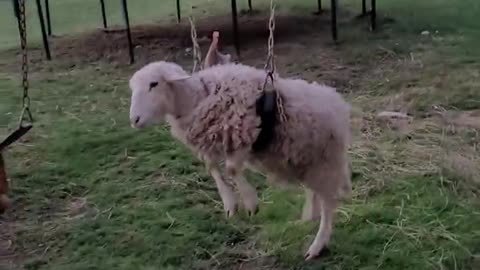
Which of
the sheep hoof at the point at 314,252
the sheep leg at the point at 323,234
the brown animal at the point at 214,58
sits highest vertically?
the brown animal at the point at 214,58

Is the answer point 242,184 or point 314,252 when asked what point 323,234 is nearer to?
point 314,252

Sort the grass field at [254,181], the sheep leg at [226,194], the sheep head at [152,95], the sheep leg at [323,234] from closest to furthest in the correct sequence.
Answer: the sheep head at [152,95] → the sheep leg at [226,194] → the sheep leg at [323,234] → the grass field at [254,181]

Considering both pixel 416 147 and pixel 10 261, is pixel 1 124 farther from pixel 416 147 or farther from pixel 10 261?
pixel 416 147

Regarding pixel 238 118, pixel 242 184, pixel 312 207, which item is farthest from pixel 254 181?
pixel 238 118

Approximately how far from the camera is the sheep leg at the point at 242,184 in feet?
6.48

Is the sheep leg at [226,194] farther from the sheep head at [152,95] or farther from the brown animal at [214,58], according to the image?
the brown animal at [214,58]

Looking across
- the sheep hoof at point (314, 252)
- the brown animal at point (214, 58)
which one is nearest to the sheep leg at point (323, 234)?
the sheep hoof at point (314, 252)

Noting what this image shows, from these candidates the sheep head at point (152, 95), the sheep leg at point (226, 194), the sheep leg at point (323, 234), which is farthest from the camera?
the sheep leg at point (323, 234)

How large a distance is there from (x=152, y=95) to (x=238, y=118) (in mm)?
242

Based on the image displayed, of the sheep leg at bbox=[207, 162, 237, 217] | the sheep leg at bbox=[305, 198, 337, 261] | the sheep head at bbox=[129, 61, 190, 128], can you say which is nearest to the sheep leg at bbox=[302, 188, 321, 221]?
the sheep leg at bbox=[305, 198, 337, 261]

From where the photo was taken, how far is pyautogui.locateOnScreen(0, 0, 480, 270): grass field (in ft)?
7.84

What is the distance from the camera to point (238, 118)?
193 cm

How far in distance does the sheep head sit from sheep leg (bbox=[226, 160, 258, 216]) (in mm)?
238

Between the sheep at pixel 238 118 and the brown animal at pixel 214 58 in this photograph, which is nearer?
the sheep at pixel 238 118
